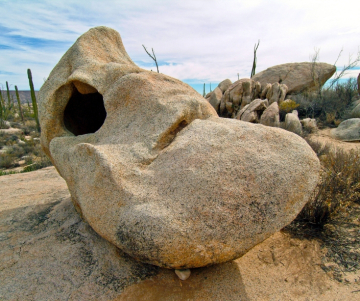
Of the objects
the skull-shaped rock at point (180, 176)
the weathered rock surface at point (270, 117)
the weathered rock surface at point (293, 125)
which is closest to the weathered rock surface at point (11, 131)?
the weathered rock surface at point (270, 117)

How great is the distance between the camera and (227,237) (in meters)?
1.69

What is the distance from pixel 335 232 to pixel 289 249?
658mm

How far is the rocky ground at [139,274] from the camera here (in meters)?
1.93

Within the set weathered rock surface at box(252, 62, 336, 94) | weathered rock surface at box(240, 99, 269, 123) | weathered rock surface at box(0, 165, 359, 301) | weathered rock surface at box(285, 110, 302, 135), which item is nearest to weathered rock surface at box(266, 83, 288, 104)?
weathered rock surface at box(240, 99, 269, 123)

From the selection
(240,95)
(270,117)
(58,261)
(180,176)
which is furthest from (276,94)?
(58,261)

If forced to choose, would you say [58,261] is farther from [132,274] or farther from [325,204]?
[325,204]

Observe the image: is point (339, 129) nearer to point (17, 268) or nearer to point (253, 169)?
point (253, 169)

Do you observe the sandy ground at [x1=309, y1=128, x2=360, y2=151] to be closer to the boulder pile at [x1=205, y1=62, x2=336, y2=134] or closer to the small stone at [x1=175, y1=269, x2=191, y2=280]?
the boulder pile at [x1=205, y1=62, x2=336, y2=134]

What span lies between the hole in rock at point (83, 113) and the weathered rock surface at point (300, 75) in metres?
12.0

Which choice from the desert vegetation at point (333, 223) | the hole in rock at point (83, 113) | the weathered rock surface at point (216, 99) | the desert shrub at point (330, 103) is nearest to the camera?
the desert vegetation at point (333, 223)

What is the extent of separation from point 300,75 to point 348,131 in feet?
22.1

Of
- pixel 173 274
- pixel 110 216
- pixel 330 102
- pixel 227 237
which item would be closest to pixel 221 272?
pixel 173 274

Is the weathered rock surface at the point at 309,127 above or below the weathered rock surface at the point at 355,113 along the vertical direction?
below

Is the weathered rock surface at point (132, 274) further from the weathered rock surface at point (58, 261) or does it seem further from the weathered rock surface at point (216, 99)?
the weathered rock surface at point (216, 99)
